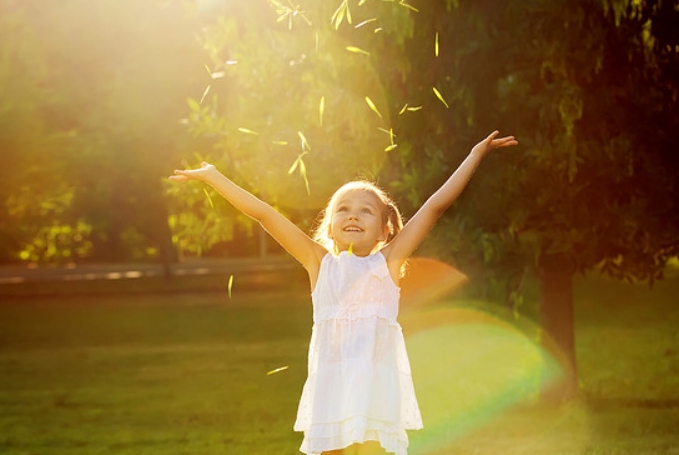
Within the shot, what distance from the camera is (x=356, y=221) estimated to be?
5.10 meters

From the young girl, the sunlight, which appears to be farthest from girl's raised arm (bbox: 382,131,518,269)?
the sunlight

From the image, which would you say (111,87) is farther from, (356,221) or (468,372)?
(356,221)

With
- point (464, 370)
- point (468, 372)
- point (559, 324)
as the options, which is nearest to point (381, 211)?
point (559, 324)

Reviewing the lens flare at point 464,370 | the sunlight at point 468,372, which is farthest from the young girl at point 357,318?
the sunlight at point 468,372

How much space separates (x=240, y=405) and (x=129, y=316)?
13721 millimetres

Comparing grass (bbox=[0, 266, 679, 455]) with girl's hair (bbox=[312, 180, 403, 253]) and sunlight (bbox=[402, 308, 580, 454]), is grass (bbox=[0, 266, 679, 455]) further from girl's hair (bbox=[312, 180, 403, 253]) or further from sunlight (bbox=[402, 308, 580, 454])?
girl's hair (bbox=[312, 180, 403, 253])

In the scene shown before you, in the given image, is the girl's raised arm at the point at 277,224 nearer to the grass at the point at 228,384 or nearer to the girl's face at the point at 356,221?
the girl's face at the point at 356,221

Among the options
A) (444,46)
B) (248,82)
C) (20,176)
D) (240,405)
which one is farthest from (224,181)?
(20,176)

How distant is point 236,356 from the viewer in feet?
61.7

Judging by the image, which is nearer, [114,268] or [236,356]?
[236,356]

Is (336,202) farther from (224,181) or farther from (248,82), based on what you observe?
(248,82)

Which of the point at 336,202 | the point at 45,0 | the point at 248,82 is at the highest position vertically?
the point at 45,0

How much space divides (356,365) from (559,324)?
8106 mm

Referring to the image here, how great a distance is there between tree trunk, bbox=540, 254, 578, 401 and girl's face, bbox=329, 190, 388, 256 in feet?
23.7
